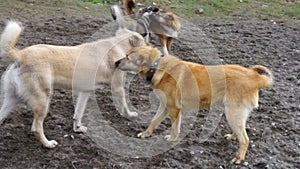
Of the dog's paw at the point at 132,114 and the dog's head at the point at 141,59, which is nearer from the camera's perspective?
the dog's head at the point at 141,59

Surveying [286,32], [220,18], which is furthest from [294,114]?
[220,18]

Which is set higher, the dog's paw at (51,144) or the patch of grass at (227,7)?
the dog's paw at (51,144)

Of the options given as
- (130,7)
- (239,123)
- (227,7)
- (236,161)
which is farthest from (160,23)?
Answer: (227,7)

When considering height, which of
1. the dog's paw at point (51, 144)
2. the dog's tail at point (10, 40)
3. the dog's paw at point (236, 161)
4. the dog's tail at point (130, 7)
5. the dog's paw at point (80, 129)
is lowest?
the dog's paw at point (80, 129)

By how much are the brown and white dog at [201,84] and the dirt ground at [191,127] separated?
0.29 meters

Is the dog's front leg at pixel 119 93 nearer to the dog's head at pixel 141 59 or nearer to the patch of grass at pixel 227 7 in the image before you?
the dog's head at pixel 141 59

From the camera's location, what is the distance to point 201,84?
4906mm

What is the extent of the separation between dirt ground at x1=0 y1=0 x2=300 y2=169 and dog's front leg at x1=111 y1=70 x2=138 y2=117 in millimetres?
95

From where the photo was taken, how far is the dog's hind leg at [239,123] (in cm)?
473

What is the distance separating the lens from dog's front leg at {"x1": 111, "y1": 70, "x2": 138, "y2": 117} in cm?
536

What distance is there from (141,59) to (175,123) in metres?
0.69

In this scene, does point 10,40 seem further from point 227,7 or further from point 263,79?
point 227,7

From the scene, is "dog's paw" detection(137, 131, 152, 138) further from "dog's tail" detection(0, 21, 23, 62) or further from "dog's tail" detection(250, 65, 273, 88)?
"dog's tail" detection(0, 21, 23, 62)

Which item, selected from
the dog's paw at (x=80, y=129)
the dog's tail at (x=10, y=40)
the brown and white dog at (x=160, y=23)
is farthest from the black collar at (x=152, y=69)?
the brown and white dog at (x=160, y=23)
